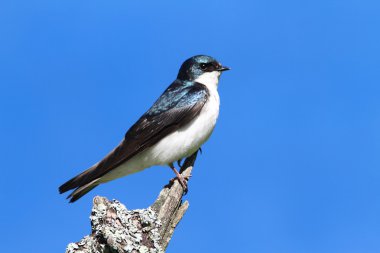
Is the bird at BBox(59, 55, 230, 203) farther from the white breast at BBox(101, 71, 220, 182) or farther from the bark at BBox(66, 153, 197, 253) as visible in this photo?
the bark at BBox(66, 153, 197, 253)

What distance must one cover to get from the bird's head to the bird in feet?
1.20

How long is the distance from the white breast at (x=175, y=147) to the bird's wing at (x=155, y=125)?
6 cm

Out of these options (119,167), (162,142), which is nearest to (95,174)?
(119,167)

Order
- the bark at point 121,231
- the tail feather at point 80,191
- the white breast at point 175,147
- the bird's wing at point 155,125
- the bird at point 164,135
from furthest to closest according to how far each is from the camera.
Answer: the white breast at point 175,147 → the bird at point 164,135 → the bird's wing at point 155,125 → the tail feather at point 80,191 → the bark at point 121,231

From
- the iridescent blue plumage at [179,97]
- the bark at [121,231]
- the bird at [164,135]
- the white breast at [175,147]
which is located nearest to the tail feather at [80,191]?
the bird at [164,135]

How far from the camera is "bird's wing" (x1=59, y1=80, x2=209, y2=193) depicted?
250 inches

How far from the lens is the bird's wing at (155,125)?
634 cm

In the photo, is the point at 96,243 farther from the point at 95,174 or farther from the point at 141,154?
the point at 141,154

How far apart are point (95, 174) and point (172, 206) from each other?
158 centimetres

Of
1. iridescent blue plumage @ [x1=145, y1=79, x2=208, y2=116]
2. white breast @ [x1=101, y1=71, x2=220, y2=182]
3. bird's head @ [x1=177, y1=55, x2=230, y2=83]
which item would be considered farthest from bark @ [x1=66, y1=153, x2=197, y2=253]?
bird's head @ [x1=177, y1=55, x2=230, y2=83]

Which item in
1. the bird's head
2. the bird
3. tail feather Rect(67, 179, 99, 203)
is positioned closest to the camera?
tail feather Rect(67, 179, 99, 203)

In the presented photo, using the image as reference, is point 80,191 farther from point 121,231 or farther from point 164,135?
point 121,231

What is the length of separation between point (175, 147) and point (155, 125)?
12.0 inches

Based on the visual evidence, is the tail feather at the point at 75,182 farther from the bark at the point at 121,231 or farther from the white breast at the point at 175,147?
the bark at the point at 121,231
